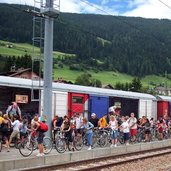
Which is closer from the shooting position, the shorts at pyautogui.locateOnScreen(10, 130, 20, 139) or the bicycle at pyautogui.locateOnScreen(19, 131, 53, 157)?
the bicycle at pyautogui.locateOnScreen(19, 131, 53, 157)

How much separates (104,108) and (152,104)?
9.45m

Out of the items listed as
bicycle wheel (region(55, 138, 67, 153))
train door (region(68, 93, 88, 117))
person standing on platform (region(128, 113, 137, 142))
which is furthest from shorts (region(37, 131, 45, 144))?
person standing on platform (region(128, 113, 137, 142))

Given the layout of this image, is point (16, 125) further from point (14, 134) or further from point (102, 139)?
point (102, 139)

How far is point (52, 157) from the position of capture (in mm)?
15758

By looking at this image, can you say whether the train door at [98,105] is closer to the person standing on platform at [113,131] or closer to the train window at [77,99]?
the train window at [77,99]

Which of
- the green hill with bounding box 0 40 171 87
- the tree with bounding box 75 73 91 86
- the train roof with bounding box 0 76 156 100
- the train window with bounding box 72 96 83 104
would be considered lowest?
the train window with bounding box 72 96 83 104

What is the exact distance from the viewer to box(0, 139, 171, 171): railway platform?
13647 millimetres

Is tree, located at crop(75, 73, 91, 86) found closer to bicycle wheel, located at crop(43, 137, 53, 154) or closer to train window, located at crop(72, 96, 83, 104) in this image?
train window, located at crop(72, 96, 83, 104)

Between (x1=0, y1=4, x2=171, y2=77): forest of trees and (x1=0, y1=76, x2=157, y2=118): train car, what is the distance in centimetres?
7700

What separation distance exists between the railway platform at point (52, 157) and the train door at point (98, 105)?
419cm

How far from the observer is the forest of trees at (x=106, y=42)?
116 metres

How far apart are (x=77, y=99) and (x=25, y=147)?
23.8 ft

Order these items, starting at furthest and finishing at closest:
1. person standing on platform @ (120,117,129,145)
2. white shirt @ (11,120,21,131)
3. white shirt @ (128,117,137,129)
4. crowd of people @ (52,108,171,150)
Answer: white shirt @ (128,117,137,129), person standing on platform @ (120,117,129,145), crowd of people @ (52,108,171,150), white shirt @ (11,120,21,131)

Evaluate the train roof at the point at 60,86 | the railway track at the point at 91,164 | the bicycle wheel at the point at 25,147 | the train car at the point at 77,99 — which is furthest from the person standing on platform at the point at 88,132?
the bicycle wheel at the point at 25,147
